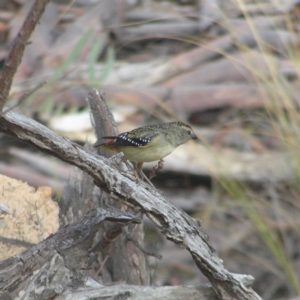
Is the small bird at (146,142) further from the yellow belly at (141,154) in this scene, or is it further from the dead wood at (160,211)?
the dead wood at (160,211)

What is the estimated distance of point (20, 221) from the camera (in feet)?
11.4

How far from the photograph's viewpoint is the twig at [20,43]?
2.06 metres

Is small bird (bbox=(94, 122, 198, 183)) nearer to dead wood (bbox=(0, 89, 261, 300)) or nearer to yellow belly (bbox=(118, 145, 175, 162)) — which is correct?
yellow belly (bbox=(118, 145, 175, 162))

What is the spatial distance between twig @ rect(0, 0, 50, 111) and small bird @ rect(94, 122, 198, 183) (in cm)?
185

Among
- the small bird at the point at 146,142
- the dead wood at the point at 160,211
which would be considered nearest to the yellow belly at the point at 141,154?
the small bird at the point at 146,142

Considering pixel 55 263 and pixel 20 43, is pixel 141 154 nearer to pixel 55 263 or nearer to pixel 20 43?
pixel 55 263

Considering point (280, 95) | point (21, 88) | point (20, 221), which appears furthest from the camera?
point (21, 88)

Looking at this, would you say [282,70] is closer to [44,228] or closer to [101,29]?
[101,29]

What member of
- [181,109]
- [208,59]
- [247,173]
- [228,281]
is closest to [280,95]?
[247,173]

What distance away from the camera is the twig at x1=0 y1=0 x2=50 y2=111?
2057mm

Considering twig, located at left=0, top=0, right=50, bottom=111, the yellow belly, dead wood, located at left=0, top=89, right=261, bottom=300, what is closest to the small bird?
the yellow belly

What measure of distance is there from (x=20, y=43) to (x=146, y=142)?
7.31 feet

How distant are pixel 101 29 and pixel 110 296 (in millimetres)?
6264

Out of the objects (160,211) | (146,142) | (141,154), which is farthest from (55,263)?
(146,142)
